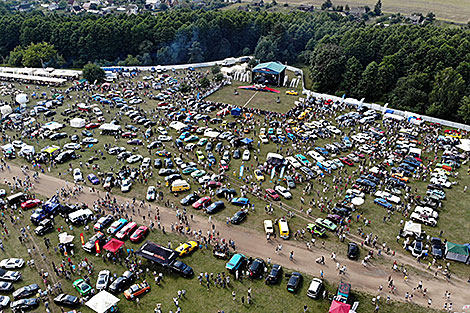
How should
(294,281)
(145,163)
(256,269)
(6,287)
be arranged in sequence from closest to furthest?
(6,287)
(294,281)
(256,269)
(145,163)

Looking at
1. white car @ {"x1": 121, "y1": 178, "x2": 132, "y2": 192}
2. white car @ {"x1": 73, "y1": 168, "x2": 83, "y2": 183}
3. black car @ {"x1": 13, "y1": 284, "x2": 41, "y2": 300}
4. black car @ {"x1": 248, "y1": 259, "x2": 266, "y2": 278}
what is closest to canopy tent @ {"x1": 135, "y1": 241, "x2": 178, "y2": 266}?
black car @ {"x1": 248, "y1": 259, "x2": 266, "y2": 278}

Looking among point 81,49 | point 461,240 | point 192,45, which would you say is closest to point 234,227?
point 461,240

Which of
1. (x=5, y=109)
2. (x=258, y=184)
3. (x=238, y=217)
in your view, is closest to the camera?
(x=238, y=217)

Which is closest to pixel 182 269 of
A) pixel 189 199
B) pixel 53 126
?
pixel 189 199

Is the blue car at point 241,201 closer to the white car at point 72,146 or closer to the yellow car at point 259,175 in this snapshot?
the yellow car at point 259,175

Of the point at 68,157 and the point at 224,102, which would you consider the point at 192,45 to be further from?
the point at 68,157

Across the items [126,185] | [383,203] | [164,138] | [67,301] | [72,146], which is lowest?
[67,301]

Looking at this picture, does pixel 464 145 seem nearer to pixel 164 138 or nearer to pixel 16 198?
pixel 164 138
